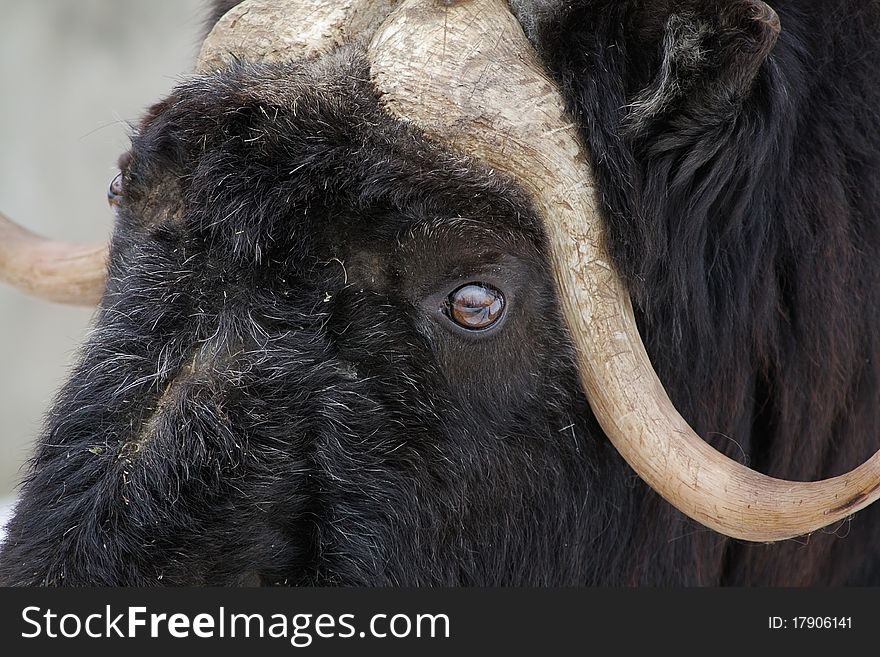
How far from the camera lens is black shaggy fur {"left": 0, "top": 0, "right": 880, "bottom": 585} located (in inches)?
70.0

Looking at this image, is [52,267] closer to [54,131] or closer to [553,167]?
[553,167]

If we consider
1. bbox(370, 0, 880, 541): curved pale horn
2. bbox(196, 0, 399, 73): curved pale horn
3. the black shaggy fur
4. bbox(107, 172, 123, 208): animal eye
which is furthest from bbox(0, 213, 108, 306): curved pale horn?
bbox(370, 0, 880, 541): curved pale horn

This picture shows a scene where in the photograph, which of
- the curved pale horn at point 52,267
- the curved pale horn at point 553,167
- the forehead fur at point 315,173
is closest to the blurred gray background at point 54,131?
the curved pale horn at point 52,267

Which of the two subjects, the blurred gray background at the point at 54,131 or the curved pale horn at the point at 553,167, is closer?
the curved pale horn at the point at 553,167

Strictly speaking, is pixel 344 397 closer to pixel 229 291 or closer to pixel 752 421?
pixel 229 291

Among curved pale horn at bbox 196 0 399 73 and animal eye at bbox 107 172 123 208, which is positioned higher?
curved pale horn at bbox 196 0 399 73

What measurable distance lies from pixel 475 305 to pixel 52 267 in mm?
1720

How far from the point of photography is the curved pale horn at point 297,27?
2.02 m

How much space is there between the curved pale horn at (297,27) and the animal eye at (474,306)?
1.95ft

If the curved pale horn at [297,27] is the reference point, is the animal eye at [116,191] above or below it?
below

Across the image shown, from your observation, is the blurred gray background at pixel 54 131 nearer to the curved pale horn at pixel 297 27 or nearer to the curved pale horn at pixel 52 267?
the curved pale horn at pixel 52 267

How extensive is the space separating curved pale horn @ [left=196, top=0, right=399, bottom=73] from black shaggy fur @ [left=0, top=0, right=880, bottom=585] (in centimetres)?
6

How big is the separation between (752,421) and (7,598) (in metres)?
1.65

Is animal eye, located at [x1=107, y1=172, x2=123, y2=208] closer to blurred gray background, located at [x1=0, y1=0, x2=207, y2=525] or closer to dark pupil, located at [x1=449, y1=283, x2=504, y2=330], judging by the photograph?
dark pupil, located at [x1=449, y1=283, x2=504, y2=330]
